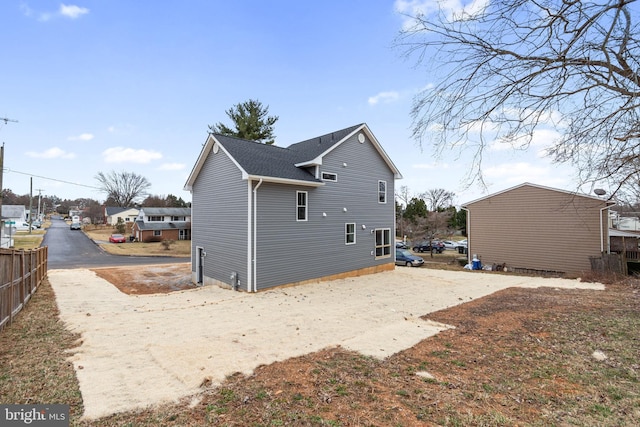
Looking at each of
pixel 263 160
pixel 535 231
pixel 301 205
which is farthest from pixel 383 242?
pixel 535 231

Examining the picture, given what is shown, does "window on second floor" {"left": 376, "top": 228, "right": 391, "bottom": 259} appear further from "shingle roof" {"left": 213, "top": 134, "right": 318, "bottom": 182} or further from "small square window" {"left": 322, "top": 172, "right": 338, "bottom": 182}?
"shingle roof" {"left": 213, "top": 134, "right": 318, "bottom": 182}

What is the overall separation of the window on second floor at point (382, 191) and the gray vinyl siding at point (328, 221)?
281 mm

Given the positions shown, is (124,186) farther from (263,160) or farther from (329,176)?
(329,176)

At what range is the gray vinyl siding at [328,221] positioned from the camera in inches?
451

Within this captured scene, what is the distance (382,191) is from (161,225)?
36.5 m

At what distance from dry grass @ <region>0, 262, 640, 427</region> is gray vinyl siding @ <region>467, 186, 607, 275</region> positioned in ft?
45.5

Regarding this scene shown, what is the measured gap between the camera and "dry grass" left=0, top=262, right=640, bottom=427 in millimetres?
3062

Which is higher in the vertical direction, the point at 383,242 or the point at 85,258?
the point at 383,242

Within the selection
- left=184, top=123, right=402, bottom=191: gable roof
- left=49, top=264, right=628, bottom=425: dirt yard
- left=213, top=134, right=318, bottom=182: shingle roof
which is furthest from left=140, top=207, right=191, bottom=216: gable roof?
left=213, top=134, right=318, bottom=182: shingle roof


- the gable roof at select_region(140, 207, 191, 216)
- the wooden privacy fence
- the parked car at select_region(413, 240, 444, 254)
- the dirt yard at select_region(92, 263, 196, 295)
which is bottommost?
the parked car at select_region(413, 240, 444, 254)

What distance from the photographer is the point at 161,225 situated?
42.0 m

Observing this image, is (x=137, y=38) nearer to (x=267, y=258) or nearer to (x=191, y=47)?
(x=191, y=47)

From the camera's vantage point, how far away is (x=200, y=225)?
14305 millimetres

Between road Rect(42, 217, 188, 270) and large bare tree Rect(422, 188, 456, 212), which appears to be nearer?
road Rect(42, 217, 188, 270)
